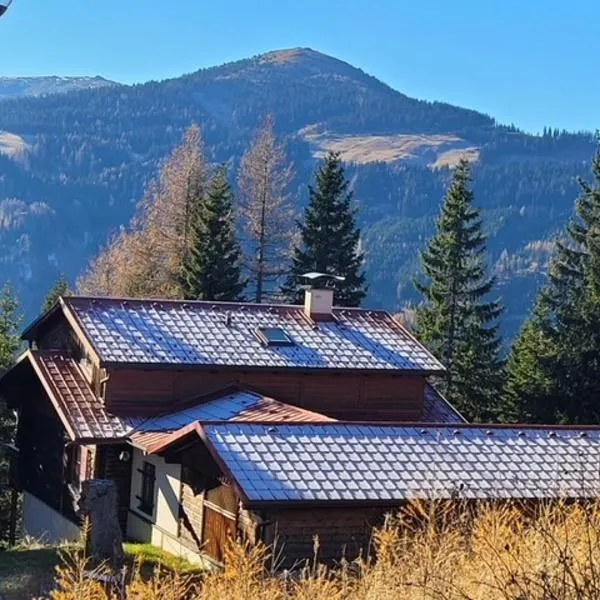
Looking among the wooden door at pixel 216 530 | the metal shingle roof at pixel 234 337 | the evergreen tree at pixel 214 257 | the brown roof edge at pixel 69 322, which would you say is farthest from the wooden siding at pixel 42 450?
the evergreen tree at pixel 214 257

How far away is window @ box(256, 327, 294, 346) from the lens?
85.1 feet

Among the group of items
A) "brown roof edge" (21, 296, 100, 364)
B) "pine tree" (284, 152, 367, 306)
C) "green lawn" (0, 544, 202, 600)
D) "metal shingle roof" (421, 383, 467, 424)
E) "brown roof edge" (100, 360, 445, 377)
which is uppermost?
"pine tree" (284, 152, 367, 306)

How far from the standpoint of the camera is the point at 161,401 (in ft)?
79.8

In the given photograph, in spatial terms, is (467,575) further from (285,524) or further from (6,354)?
(6,354)

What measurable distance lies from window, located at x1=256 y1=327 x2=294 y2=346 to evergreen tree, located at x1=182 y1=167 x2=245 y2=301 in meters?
12.0

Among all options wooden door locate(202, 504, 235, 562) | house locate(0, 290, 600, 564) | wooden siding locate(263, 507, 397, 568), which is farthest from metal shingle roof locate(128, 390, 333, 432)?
wooden siding locate(263, 507, 397, 568)

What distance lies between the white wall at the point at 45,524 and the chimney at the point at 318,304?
→ 8.10 meters

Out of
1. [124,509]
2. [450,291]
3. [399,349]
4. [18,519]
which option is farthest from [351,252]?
[124,509]

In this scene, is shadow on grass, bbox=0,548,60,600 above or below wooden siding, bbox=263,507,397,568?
below

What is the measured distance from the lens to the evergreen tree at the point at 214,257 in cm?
3856

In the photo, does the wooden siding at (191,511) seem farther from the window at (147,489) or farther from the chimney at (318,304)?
the chimney at (318,304)

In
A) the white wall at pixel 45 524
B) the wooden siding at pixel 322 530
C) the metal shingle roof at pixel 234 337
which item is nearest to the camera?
the wooden siding at pixel 322 530

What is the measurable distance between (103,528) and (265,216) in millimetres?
25439

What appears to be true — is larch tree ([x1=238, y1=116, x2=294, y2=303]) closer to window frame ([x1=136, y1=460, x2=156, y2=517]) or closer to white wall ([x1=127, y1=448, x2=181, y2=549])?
white wall ([x1=127, y1=448, x2=181, y2=549])
